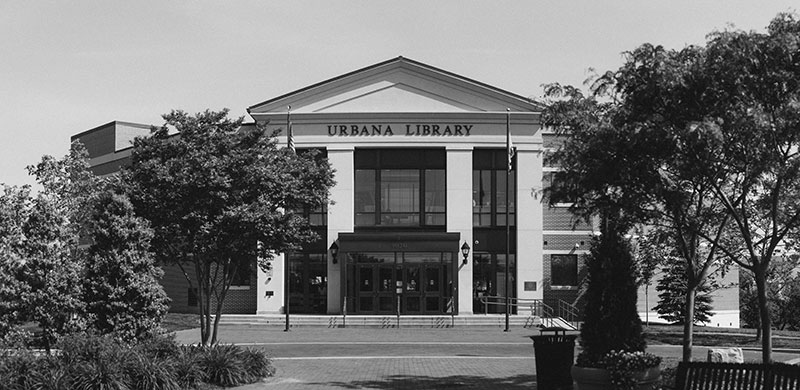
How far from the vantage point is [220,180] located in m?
22.5

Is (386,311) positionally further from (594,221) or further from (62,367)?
(62,367)

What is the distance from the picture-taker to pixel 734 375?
1280 centimetres

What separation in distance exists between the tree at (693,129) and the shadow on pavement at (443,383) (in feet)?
14.5

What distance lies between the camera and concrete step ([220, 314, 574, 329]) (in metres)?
40.7

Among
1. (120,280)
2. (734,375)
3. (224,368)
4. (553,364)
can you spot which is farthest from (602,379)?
(120,280)

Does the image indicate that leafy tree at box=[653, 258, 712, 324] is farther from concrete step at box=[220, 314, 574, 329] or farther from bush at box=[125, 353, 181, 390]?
bush at box=[125, 353, 181, 390]

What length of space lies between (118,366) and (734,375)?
10.4 metres

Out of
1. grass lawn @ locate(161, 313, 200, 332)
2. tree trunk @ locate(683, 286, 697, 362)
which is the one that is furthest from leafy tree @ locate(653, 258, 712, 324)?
tree trunk @ locate(683, 286, 697, 362)

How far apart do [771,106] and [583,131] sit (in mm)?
3267

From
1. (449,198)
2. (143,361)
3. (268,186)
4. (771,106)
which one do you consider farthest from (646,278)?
(143,361)

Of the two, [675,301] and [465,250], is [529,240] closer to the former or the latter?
[465,250]

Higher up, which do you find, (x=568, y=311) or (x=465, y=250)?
(x=465, y=250)

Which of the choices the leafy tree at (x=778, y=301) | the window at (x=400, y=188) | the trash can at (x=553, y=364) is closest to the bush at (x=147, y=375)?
the trash can at (x=553, y=364)

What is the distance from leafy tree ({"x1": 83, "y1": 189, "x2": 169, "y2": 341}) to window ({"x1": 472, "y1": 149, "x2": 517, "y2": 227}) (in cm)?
2671
